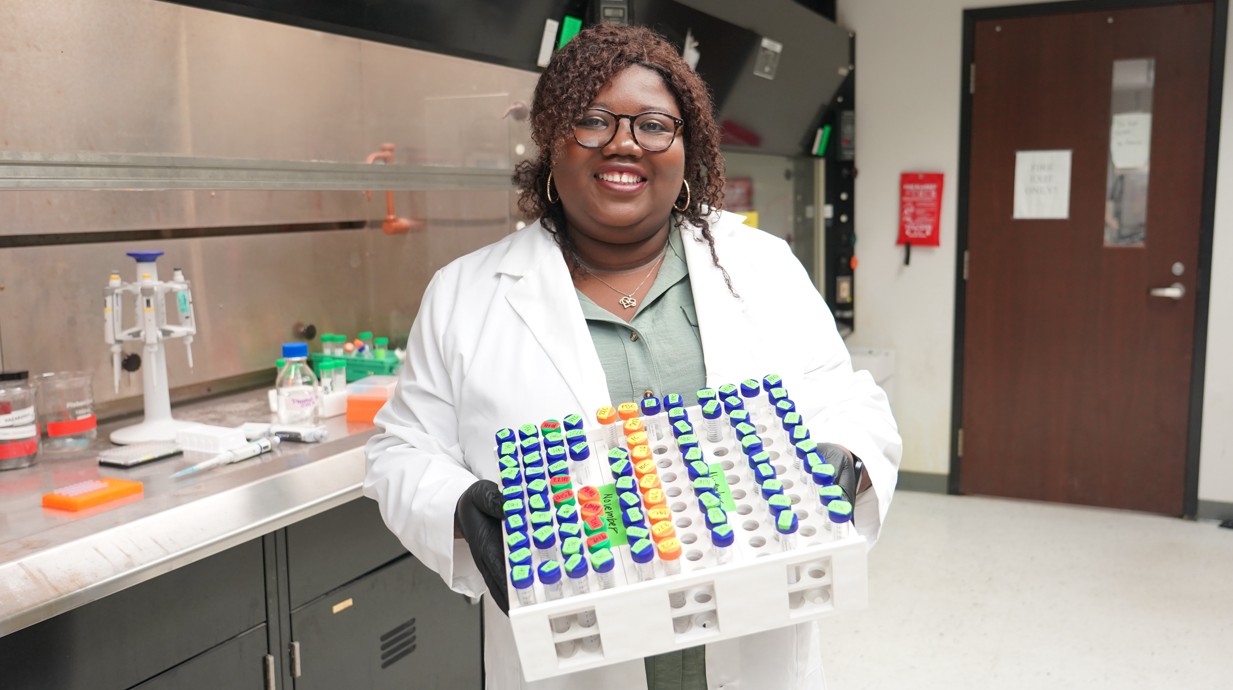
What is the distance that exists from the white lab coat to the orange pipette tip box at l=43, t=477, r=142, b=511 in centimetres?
61

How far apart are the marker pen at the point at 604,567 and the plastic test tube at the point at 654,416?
26 cm

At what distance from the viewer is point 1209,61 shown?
3617mm

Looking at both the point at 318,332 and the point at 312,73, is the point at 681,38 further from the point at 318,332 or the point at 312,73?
the point at 318,332

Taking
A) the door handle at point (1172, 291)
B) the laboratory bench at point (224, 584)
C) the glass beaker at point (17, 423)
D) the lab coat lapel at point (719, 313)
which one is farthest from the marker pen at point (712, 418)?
the door handle at point (1172, 291)

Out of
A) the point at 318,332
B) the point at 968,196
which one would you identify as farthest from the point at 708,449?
the point at 968,196

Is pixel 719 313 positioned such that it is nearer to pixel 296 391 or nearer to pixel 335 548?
pixel 335 548

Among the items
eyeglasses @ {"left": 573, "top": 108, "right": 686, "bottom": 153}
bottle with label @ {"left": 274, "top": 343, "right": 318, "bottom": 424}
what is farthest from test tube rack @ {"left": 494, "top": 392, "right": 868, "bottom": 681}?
bottle with label @ {"left": 274, "top": 343, "right": 318, "bottom": 424}

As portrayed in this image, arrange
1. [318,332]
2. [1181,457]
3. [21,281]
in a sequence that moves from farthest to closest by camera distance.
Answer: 1. [1181,457]
2. [318,332]
3. [21,281]

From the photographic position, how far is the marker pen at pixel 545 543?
0.92 metres

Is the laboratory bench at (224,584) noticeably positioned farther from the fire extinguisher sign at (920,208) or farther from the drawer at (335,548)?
the fire extinguisher sign at (920,208)

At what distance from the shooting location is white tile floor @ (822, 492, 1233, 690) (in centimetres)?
271

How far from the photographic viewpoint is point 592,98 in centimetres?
125

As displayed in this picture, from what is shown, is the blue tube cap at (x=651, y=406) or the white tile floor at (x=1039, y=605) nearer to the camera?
the blue tube cap at (x=651, y=406)

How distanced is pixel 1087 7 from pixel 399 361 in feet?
10.5
